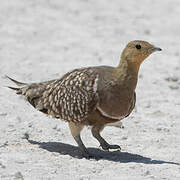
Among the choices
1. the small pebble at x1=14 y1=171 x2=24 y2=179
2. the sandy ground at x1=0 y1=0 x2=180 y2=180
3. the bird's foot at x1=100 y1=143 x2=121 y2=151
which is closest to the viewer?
the small pebble at x1=14 y1=171 x2=24 y2=179

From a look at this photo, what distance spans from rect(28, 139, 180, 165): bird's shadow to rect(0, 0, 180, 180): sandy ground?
1cm

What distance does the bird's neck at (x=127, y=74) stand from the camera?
685 centimetres

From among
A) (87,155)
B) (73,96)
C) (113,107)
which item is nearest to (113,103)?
(113,107)

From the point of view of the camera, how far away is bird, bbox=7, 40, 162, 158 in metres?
6.77

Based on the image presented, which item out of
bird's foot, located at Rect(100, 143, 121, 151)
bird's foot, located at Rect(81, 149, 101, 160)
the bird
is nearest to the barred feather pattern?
the bird

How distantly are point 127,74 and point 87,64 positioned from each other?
4761mm

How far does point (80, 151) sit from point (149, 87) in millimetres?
3468

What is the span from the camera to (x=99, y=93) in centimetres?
679

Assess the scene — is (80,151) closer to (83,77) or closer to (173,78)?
(83,77)

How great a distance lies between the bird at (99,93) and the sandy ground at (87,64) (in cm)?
51

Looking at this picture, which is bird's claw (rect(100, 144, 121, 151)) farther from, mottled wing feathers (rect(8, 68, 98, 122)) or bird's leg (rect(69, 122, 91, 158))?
mottled wing feathers (rect(8, 68, 98, 122))

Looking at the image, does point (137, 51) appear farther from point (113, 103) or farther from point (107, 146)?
point (107, 146)

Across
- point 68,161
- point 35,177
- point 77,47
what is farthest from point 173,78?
point 35,177

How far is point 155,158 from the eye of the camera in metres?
7.24
